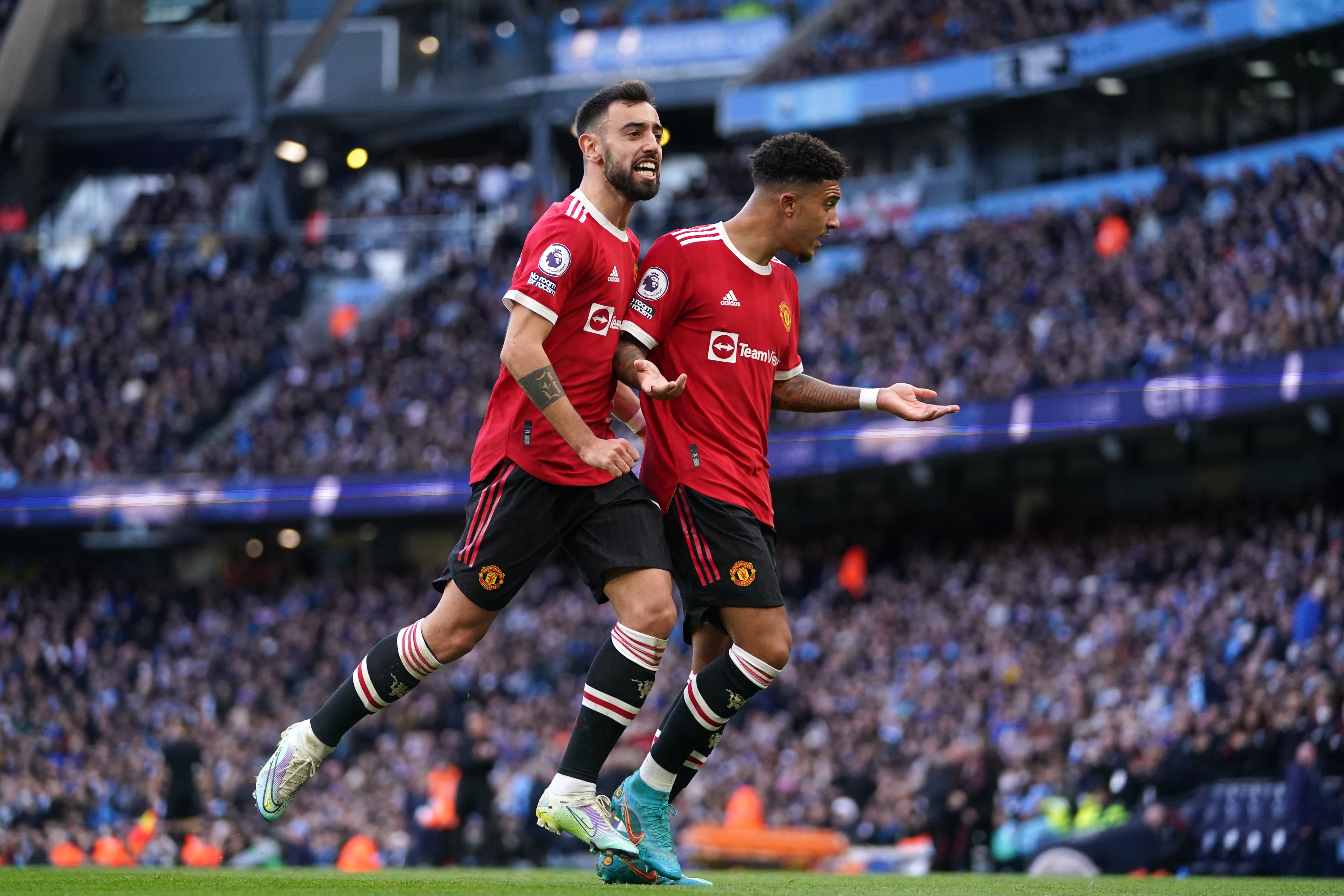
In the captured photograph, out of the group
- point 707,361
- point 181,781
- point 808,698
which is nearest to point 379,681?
point 707,361

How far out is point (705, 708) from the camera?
5.76 m

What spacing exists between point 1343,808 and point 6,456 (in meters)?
23.5

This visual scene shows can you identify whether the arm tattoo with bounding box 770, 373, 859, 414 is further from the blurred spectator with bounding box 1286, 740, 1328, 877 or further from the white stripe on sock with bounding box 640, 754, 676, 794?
the blurred spectator with bounding box 1286, 740, 1328, 877

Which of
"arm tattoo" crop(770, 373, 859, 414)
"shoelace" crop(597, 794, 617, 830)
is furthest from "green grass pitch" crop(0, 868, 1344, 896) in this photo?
"arm tattoo" crop(770, 373, 859, 414)

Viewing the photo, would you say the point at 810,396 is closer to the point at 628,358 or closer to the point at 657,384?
the point at 628,358

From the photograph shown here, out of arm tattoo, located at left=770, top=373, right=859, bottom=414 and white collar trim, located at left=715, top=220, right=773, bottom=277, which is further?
arm tattoo, located at left=770, top=373, right=859, bottom=414

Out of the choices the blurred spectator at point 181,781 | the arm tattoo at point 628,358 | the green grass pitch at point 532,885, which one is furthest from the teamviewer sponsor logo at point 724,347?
the blurred spectator at point 181,781

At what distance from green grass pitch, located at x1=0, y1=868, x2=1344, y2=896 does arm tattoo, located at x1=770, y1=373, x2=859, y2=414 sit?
1.82 m

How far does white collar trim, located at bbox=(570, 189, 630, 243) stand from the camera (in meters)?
5.56

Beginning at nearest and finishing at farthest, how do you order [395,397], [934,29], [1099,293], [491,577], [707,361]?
[491,577] → [707,361] → [1099,293] → [395,397] → [934,29]

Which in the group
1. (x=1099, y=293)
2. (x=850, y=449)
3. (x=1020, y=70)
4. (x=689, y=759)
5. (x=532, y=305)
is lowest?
(x=850, y=449)

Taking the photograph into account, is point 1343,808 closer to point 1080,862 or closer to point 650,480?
point 1080,862

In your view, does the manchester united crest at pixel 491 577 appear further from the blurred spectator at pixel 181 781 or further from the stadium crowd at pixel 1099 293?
the stadium crowd at pixel 1099 293

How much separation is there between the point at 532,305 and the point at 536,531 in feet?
2.57
